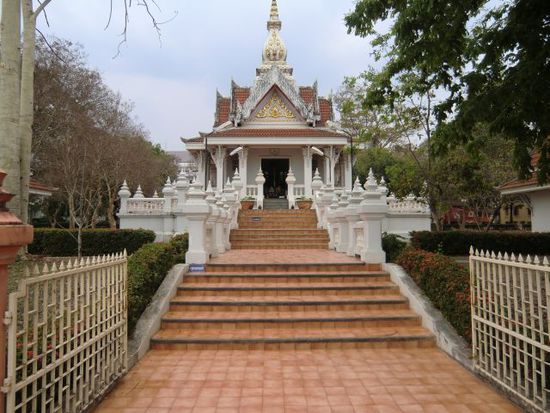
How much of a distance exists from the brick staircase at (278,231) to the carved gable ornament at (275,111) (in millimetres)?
9557

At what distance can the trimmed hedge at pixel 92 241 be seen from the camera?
13.2m

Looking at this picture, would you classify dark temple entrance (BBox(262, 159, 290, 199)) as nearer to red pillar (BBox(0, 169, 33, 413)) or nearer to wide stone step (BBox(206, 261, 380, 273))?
wide stone step (BBox(206, 261, 380, 273))

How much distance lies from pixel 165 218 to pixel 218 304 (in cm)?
832

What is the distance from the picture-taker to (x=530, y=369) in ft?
13.7

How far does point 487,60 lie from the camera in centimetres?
548

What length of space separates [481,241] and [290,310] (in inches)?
320

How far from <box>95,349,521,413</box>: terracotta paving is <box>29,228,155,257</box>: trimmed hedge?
27.1 ft

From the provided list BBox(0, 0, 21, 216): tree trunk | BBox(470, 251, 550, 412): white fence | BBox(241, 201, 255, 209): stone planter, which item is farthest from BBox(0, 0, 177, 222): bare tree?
BBox(241, 201, 255, 209): stone planter

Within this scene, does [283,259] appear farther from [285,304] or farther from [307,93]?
[307,93]

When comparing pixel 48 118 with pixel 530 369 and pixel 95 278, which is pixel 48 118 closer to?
pixel 95 278

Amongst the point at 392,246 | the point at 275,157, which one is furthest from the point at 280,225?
the point at 275,157

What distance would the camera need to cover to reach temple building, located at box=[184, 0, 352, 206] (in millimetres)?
22625

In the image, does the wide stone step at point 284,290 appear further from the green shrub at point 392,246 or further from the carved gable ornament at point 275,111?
the carved gable ornament at point 275,111

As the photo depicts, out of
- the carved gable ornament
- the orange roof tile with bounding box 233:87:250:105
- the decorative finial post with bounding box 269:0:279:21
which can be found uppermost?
the decorative finial post with bounding box 269:0:279:21
